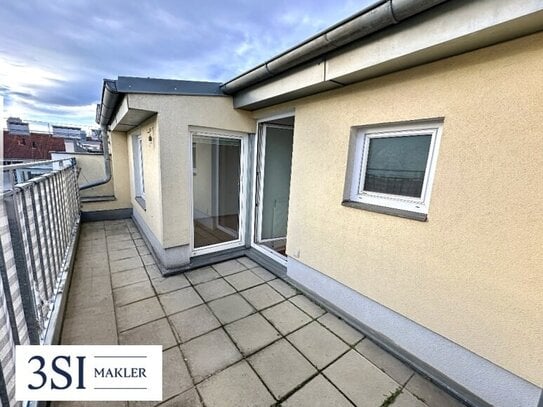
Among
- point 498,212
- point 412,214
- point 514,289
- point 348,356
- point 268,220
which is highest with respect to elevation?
point 498,212

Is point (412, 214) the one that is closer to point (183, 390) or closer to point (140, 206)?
point (183, 390)

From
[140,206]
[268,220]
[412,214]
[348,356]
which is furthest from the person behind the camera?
[140,206]

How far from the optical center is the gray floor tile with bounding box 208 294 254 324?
2903 millimetres

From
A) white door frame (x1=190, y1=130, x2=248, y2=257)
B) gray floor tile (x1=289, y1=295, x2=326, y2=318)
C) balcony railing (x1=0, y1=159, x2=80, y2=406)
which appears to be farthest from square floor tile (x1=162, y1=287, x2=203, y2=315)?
gray floor tile (x1=289, y1=295, x2=326, y2=318)

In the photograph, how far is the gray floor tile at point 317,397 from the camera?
189 cm

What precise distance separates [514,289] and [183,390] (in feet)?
9.35

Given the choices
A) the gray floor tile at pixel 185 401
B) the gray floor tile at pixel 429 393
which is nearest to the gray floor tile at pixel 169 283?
the gray floor tile at pixel 185 401

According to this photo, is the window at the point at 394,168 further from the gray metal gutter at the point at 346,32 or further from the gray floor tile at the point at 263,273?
the gray floor tile at the point at 263,273

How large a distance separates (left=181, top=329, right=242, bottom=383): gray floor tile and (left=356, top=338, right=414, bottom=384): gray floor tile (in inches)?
56.0

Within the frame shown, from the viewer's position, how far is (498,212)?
1.69 m

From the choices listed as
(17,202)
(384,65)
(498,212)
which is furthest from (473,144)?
(17,202)

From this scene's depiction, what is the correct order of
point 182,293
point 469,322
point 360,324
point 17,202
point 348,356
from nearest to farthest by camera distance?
point 17,202 < point 469,322 < point 348,356 < point 360,324 < point 182,293

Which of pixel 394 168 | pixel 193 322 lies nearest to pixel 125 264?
pixel 193 322

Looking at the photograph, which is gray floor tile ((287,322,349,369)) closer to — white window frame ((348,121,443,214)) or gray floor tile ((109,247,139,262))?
white window frame ((348,121,443,214))
